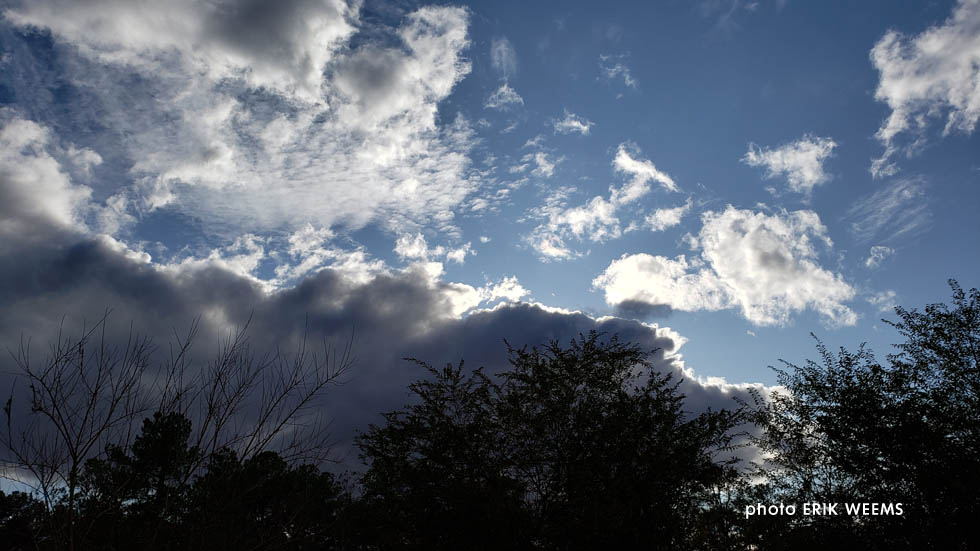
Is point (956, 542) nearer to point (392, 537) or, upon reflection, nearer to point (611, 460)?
point (611, 460)

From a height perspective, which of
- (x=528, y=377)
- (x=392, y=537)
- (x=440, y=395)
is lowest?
(x=392, y=537)

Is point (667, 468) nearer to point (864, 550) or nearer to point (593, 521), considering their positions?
point (593, 521)

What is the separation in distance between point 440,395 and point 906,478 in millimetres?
12690

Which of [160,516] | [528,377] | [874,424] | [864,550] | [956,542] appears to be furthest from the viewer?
[528,377]

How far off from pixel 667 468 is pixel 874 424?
216 inches

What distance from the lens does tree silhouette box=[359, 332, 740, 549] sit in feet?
46.0

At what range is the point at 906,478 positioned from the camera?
43.0 ft

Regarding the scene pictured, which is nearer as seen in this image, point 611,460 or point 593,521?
point 593,521

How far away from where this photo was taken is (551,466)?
619 inches

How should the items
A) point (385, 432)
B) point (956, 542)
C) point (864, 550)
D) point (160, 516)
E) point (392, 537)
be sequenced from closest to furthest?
point (160, 516)
point (956, 542)
point (864, 550)
point (392, 537)
point (385, 432)

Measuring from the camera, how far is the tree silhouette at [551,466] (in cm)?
1402

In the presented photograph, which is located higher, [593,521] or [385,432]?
[385,432]

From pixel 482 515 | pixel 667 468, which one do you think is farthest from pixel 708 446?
pixel 482 515

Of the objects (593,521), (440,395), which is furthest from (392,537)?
(593,521)
